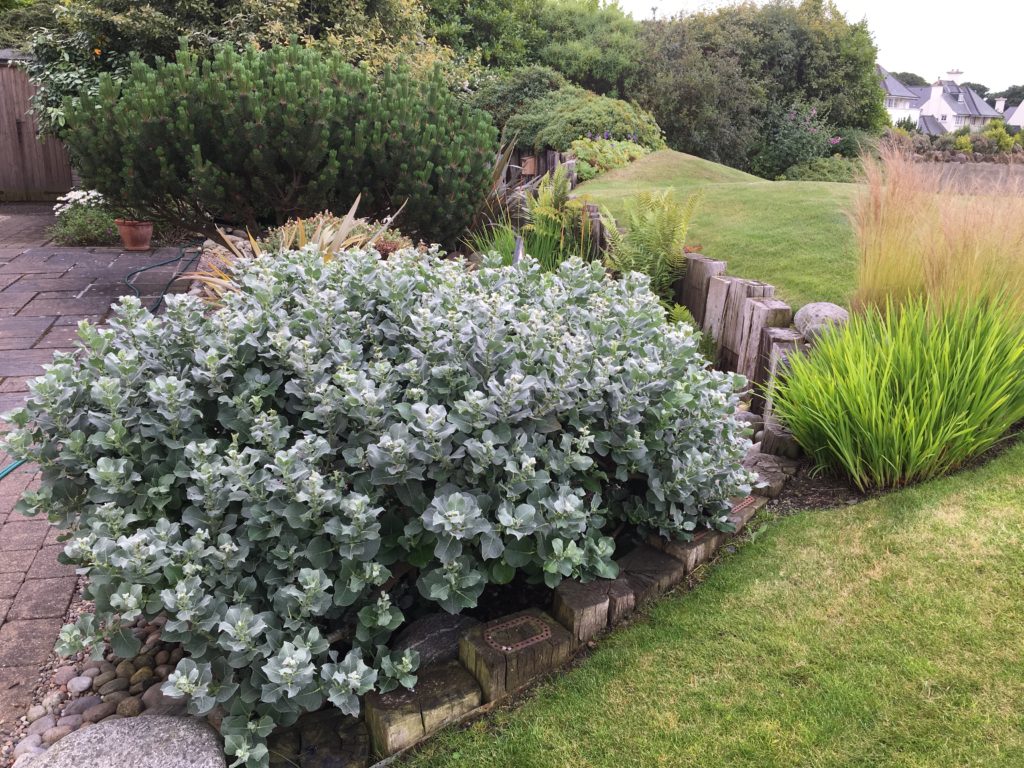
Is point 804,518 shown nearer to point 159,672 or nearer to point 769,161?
point 159,672

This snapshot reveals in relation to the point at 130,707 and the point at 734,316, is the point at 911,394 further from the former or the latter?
the point at 130,707

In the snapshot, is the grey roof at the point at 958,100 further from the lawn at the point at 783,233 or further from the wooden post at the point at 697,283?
the wooden post at the point at 697,283

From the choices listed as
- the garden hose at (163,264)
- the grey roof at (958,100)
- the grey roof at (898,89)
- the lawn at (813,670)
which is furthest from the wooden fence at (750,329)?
the grey roof at (958,100)

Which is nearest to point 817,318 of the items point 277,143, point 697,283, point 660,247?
point 697,283

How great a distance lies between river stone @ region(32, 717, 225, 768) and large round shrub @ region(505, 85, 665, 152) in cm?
994

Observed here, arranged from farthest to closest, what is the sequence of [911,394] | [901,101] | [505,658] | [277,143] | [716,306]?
[901,101] < [277,143] < [716,306] < [911,394] < [505,658]

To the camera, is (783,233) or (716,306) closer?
(716,306)

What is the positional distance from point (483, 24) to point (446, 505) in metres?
15.5

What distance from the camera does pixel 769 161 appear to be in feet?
47.2

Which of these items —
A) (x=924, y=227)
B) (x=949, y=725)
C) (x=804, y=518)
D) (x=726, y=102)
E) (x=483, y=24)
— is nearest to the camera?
(x=949, y=725)

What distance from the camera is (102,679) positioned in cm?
224

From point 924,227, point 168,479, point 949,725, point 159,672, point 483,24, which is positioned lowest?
point 159,672

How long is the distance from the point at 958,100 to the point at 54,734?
77.2 metres

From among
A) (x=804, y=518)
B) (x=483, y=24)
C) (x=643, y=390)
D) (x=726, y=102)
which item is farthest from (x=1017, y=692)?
(x=483, y=24)
